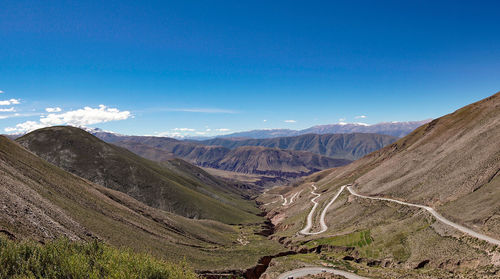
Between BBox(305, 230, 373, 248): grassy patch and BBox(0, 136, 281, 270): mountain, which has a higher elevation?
BBox(0, 136, 281, 270): mountain

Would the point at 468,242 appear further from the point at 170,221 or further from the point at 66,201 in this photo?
the point at 66,201

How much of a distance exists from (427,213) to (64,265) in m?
78.6

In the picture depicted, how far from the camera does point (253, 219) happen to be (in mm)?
154375

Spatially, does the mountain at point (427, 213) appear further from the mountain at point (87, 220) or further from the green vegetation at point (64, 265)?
the green vegetation at point (64, 265)

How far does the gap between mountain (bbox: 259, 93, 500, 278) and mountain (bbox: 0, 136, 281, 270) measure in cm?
2188

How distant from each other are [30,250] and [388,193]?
10163 cm

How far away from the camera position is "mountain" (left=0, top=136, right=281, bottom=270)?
4306 cm

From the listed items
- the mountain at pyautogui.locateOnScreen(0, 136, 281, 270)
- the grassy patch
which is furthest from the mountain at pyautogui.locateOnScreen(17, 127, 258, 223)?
the grassy patch

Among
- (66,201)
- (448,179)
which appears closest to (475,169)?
(448,179)

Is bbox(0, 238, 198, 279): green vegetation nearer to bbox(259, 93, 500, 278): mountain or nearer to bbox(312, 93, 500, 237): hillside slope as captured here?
bbox(259, 93, 500, 278): mountain

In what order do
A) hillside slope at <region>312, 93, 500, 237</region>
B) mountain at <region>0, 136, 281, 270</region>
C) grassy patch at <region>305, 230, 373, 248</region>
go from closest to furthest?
1. mountain at <region>0, 136, 281, 270</region>
2. hillside slope at <region>312, 93, 500, 237</region>
3. grassy patch at <region>305, 230, 373, 248</region>

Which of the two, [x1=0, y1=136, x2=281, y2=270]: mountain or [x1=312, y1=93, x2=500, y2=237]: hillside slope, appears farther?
[x1=312, y1=93, x2=500, y2=237]: hillside slope

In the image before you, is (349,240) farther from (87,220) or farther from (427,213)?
(87,220)

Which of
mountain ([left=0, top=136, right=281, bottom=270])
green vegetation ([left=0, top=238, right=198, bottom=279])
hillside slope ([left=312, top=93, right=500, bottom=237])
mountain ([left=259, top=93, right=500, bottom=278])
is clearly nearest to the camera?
green vegetation ([left=0, top=238, right=198, bottom=279])
